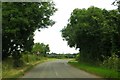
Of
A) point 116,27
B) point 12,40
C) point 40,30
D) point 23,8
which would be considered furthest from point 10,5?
point 116,27

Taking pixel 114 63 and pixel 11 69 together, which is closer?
pixel 114 63

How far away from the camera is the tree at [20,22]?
46812 mm

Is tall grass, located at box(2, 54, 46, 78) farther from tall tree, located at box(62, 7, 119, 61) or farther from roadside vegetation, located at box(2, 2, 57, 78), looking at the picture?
tall tree, located at box(62, 7, 119, 61)

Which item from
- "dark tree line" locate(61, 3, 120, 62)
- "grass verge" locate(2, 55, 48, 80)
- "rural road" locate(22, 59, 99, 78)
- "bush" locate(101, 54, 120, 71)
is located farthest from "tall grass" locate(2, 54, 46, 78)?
"dark tree line" locate(61, 3, 120, 62)

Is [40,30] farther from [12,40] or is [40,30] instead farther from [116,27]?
[116,27]

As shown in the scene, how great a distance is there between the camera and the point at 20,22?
4709 cm

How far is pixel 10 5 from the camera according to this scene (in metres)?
48.8

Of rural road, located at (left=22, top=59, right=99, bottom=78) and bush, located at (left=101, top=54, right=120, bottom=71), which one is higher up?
bush, located at (left=101, top=54, right=120, bottom=71)

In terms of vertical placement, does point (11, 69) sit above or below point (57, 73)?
above

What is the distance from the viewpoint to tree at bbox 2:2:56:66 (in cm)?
4681

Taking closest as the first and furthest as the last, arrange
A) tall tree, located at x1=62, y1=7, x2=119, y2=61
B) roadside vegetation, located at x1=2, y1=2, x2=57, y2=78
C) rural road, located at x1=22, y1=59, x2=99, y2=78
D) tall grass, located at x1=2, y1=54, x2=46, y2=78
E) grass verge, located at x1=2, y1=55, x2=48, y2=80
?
grass verge, located at x1=2, y1=55, x2=48, y2=80
tall grass, located at x1=2, y1=54, x2=46, y2=78
rural road, located at x1=22, y1=59, x2=99, y2=78
roadside vegetation, located at x1=2, y1=2, x2=57, y2=78
tall tree, located at x1=62, y1=7, x2=119, y2=61

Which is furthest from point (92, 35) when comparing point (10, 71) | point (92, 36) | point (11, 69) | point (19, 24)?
point (10, 71)

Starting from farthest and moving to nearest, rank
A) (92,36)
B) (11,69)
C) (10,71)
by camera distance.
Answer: (92,36) < (11,69) < (10,71)

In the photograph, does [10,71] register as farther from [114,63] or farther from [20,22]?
[114,63]
